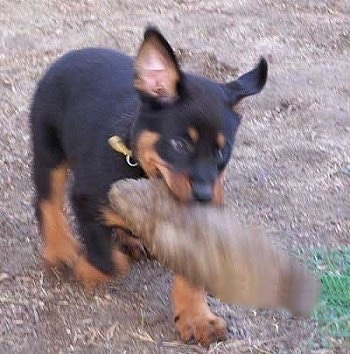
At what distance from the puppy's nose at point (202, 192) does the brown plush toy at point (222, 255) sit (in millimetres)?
60

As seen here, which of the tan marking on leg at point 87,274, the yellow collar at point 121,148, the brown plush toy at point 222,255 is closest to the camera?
the brown plush toy at point 222,255

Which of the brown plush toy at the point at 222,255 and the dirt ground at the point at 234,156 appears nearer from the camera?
the brown plush toy at the point at 222,255

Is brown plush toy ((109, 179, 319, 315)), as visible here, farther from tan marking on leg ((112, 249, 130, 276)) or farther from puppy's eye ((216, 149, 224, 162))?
tan marking on leg ((112, 249, 130, 276))

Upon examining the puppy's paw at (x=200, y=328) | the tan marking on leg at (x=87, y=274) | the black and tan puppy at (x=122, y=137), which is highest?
the black and tan puppy at (x=122, y=137)

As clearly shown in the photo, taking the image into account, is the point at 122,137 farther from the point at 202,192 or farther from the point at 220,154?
the point at 202,192

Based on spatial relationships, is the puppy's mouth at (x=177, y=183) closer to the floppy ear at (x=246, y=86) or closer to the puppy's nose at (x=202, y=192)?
the puppy's nose at (x=202, y=192)

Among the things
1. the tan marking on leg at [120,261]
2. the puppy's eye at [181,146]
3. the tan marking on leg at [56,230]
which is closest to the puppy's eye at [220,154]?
the puppy's eye at [181,146]

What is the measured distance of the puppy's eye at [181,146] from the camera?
348 cm

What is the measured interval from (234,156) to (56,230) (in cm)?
149

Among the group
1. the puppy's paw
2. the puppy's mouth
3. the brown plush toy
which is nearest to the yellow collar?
the puppy's mouth

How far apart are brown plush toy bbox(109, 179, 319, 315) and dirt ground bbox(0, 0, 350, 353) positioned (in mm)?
746

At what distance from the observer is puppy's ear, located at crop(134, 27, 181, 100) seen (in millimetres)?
3572

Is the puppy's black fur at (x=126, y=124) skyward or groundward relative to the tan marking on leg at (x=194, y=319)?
skyward

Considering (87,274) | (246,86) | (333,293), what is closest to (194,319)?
(87,274)
